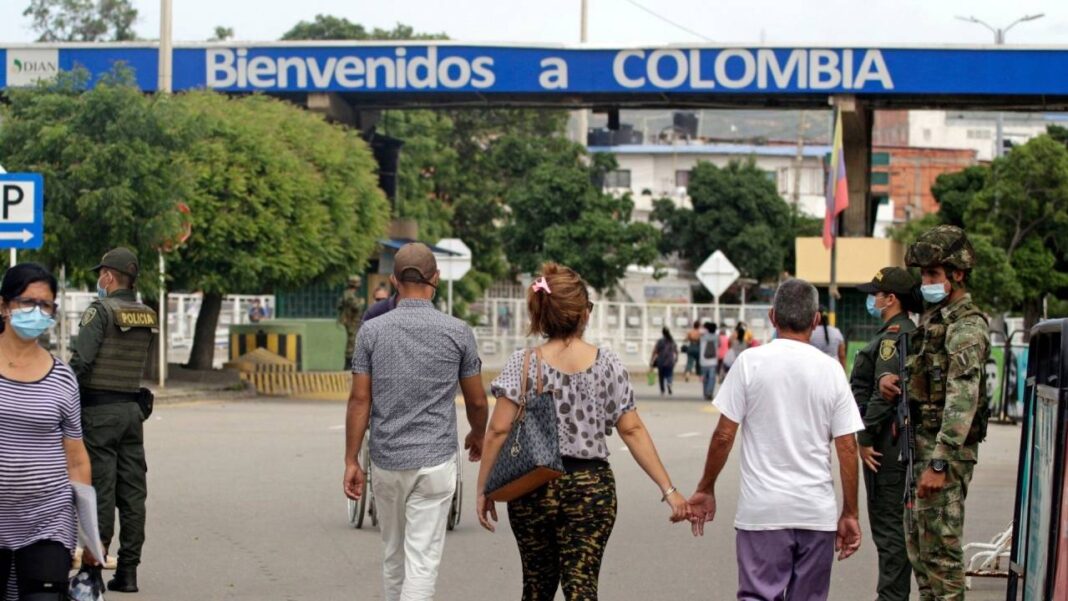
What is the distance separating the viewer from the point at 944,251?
7.69 m

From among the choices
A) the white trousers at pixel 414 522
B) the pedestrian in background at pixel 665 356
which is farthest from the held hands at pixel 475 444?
the pedestrian in background at pixel 665 356

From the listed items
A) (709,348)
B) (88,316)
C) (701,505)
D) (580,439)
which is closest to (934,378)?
(701,505)

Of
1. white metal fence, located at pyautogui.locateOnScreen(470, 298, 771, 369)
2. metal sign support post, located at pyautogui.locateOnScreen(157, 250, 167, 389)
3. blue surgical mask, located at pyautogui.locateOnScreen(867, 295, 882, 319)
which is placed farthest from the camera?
white metal fence, located at pyautogui.locateOnScreen(470, 298, 771, 369)

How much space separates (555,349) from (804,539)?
1.24 m

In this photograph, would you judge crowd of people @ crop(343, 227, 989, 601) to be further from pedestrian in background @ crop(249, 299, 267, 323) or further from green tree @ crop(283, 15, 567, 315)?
green tree @ crop(283, 15, 567, 315)

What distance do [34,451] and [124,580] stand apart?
361 centimetres

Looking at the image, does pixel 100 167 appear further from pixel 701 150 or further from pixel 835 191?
pixel 701 150

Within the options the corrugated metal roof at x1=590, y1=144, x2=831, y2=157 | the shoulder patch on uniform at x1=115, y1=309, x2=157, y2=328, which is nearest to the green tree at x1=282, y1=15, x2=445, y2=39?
the corrugated metal roof at x1=590, y1=144, x2=831, y2=157

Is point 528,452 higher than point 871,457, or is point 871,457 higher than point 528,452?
point 528,452

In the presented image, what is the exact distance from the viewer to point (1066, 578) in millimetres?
6121

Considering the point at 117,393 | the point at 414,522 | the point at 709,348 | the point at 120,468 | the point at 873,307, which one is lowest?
the point at 709,348

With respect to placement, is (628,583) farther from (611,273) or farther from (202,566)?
(611,273)

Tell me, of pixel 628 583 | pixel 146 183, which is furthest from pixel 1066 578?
pixel 146 183

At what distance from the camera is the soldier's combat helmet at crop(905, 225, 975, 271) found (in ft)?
25.2
